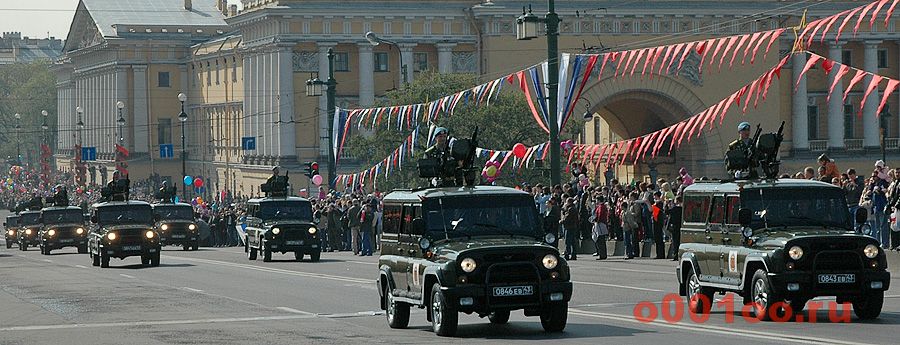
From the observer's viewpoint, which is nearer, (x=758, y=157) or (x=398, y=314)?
(x=398, y=314)

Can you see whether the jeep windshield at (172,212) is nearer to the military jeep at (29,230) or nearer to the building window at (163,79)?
the military jeep at (29,230)

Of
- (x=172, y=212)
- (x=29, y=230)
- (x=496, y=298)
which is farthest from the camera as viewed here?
(x=29, y=230)

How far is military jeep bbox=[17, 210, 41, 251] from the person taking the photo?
7138 cm

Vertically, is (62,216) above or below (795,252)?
below

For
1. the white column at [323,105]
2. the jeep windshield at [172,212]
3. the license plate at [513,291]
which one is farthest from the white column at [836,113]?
the license plate at [513,291]

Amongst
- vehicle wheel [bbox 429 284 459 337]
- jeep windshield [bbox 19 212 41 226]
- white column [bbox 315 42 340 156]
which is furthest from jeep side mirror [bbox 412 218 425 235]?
white column [bbox 315 42 340 156]

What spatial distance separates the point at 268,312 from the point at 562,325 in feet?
22.4

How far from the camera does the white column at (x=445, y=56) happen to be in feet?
313

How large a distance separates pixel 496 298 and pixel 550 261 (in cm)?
75

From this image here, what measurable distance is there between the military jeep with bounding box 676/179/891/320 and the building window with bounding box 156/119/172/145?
116 metres

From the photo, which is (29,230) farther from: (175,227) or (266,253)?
(266,253)

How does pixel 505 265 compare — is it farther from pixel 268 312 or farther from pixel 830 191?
pixel 268 312

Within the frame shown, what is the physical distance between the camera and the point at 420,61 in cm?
9731

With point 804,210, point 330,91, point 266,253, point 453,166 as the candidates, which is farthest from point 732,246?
point 330,91
